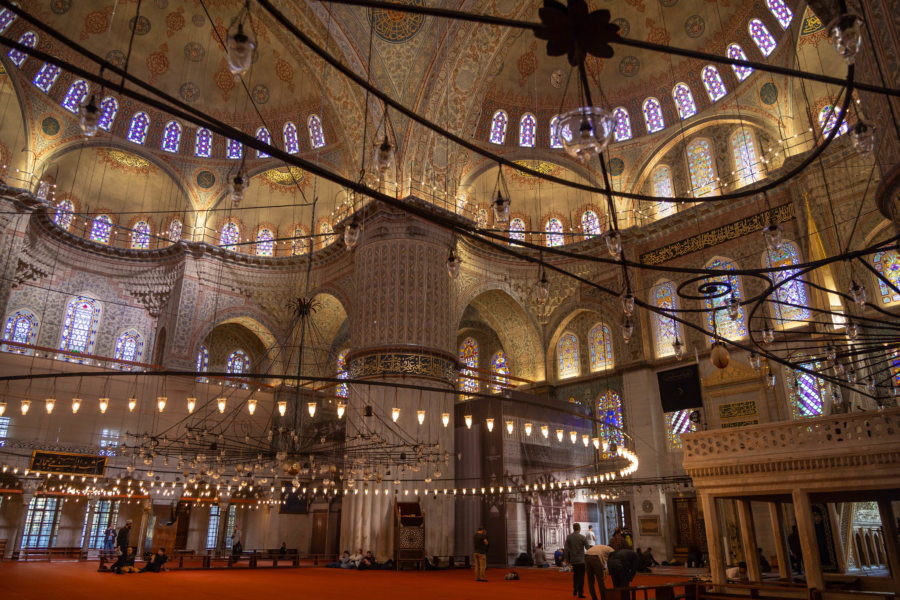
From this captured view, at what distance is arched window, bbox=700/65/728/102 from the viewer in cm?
1791

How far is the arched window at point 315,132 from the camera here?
20.4m

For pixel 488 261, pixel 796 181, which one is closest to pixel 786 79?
pixel 796 181

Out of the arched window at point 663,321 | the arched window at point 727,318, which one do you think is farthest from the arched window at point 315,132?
the arched window at point 727,318

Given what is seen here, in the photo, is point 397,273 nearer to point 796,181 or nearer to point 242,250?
point 242,250

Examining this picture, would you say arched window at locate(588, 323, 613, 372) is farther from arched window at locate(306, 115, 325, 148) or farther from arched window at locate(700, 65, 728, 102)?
arched window at locate(306, 115, 325, 148)

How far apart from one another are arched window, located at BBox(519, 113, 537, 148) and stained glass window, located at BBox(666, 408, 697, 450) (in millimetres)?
9300

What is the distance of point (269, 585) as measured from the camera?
10477 mm

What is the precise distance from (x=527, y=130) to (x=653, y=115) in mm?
3869

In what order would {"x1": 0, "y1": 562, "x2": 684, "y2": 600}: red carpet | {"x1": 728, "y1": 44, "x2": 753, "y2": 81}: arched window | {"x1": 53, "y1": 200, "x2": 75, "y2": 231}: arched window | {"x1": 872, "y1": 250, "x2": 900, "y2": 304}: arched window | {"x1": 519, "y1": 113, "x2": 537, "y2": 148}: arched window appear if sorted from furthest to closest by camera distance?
{"x1": 519, "y1": 113, "x2": 537, "y2": 148}: arched window → {"x1": 53, "y1": 200, "x2": 75, "y2": 231}: arched window → {"x1": 728, "y1": 44, "x2": 753, "y2": 81}: arched window → {"x1": 872, "y1": 250, "x2": 900, "y2": 304}: arched window → {"x1": 0, "y1": 562, "x2": 684, "y2": 600}: red carpet

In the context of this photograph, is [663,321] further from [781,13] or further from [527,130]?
[781,13]

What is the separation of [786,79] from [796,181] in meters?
2.93

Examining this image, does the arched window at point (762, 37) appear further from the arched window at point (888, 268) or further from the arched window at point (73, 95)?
the arched window at point (73, 95)

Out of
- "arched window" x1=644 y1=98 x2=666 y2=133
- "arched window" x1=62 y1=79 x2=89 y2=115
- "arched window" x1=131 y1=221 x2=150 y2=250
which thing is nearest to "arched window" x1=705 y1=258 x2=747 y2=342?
"arched window" x1=644 y1=98 x2=666 y2=133

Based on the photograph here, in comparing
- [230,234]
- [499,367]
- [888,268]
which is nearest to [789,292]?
[888,268]
